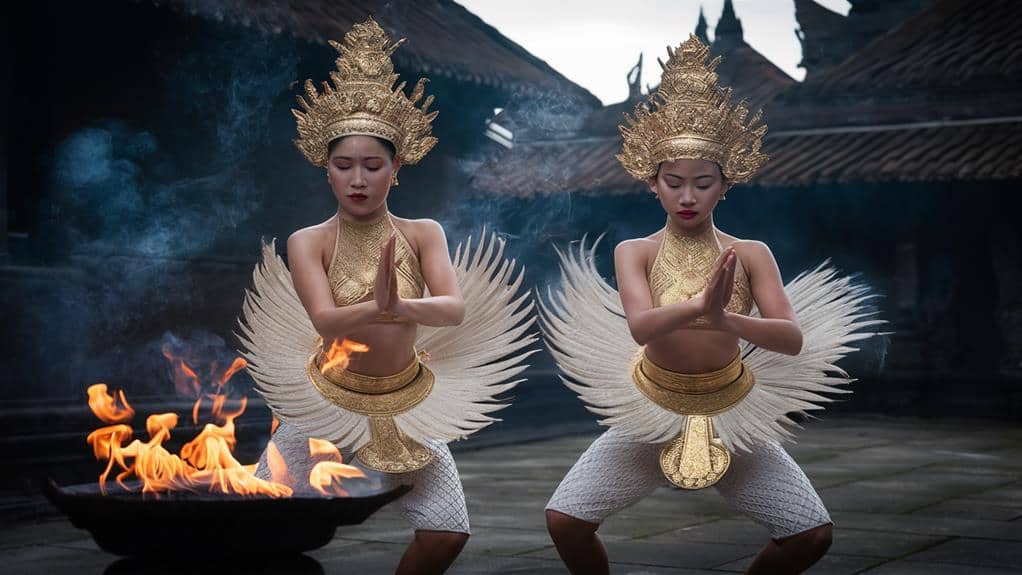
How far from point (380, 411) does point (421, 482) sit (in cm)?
26

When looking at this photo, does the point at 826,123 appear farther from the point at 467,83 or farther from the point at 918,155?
the point at 467,83

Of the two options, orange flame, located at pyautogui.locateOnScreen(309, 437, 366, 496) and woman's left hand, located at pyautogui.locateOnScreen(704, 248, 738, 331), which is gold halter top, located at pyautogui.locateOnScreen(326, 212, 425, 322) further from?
woman's left hand, located at pyautogui.locateOnScreen(704, 248, 738, 331)

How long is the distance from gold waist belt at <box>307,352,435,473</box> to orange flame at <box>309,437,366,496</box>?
0.07 m

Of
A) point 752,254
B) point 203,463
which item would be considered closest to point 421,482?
point 203,463

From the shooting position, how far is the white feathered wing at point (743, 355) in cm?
421

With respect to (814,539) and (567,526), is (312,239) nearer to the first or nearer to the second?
(567,526)

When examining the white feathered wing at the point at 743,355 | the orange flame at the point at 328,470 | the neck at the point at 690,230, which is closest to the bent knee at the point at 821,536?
the white feathered wing at the point at 743,355

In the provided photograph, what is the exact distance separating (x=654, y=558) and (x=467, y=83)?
7332 millimetres

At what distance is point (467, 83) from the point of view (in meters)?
12.4

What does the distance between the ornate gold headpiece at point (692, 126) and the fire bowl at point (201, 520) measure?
1518 mm

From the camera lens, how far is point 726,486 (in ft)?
14.0

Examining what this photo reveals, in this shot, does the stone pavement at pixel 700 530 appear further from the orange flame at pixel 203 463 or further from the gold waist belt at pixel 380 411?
the gold waist belt at pixel 380 411

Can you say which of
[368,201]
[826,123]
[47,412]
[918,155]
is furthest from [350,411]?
[826,123]

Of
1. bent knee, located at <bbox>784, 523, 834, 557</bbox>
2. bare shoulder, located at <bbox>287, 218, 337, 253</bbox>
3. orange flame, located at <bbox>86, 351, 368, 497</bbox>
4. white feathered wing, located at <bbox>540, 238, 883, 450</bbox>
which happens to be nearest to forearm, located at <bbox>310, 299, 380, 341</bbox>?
orange flame, located at <bbox>86, 351, 368, 497</bbox>
